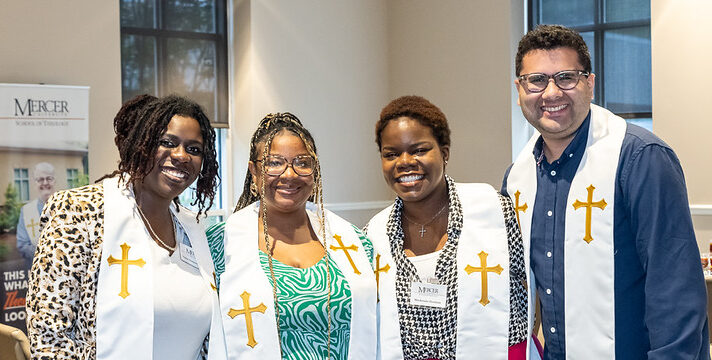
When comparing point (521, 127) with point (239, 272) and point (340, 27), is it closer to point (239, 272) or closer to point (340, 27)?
point (340, 27)

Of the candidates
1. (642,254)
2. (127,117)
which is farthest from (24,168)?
(642,254)

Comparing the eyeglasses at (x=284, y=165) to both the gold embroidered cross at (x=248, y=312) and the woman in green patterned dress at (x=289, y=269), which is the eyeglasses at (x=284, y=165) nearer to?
the woman in green patterned dress at (x=289, y=269)

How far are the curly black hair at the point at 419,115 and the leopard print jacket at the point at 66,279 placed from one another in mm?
954

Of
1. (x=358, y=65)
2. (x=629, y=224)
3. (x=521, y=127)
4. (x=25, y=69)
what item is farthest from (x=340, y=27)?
(x=629, y=224)

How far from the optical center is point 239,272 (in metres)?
2.39

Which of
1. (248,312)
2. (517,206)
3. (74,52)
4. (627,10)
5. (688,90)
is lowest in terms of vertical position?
(248,312)

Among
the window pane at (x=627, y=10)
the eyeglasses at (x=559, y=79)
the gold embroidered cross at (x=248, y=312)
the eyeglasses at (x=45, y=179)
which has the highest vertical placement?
the window pane at (x=627, y=10)

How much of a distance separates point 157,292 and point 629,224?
138 centimetres

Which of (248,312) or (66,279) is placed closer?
(66,279)

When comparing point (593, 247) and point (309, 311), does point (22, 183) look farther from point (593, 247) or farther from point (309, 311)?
point (593, 247)

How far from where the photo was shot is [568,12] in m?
6.58

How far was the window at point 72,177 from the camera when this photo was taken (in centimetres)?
517

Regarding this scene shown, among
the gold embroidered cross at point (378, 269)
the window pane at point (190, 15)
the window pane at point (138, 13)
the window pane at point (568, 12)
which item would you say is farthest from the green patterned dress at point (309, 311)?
the window pane at point (568, 12)

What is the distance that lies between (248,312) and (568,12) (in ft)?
16.8
